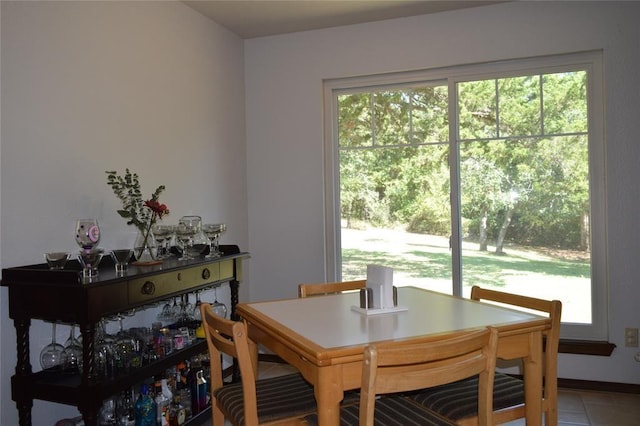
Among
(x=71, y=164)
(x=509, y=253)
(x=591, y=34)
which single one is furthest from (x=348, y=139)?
(x=71, y=164)

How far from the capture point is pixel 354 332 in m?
1.76

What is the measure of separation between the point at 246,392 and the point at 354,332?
414 mm

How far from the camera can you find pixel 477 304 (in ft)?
7.30

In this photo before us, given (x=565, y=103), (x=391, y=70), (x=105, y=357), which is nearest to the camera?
(x=105, y=357)

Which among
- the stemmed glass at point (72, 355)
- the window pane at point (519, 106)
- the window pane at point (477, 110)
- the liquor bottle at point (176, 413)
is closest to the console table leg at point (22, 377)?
the stemmed glass at point (72, 355)

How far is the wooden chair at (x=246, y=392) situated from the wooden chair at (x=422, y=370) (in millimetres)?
137

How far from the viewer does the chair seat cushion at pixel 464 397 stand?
1903 mm

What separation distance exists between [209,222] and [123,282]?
1.49 metres

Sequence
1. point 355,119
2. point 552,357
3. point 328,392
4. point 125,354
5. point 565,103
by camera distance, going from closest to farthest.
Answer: point 328,392 < point 552,357 < point 125,354 < point 565,103 < point 355,119

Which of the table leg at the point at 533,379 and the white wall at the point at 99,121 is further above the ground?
the white wall at the point at 99,121

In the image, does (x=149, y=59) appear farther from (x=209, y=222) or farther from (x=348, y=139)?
(x=348, y=139)

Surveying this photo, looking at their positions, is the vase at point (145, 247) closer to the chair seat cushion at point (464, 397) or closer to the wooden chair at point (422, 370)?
the wooden chair at point (422, 370)

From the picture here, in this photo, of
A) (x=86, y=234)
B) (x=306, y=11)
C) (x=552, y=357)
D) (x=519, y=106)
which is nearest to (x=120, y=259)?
(x=86, y=234)

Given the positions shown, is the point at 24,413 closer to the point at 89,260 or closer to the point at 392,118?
the point at 89,260
